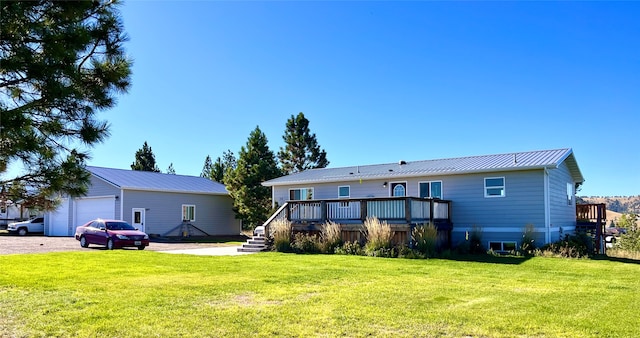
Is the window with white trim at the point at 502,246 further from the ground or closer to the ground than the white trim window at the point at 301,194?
closer to the ground

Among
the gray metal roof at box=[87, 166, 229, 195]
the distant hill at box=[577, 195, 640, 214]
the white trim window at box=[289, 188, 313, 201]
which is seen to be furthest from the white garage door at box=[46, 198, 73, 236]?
the distant hill at box=[577, 195, 640, 214]

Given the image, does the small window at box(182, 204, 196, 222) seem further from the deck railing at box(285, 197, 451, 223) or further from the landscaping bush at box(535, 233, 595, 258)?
the landscaping bush at box(535, 233, 595, 258)

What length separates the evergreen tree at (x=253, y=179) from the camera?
104 ft

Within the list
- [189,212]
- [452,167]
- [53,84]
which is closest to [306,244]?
[452,167]

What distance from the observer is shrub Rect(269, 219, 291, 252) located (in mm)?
18938

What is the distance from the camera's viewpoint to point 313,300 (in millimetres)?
7727

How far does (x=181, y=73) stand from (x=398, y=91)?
10440mm

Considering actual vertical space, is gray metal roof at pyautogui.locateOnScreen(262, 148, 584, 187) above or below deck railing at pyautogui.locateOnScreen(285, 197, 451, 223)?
above

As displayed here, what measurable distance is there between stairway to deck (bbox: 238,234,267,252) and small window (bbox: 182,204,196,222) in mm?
14108

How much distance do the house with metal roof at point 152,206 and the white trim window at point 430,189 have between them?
55.4 ft

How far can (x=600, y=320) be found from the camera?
6406 millimetres

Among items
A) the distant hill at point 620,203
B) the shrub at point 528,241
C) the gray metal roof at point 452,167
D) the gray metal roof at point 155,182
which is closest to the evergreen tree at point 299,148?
the gray metal roof at point 155,182

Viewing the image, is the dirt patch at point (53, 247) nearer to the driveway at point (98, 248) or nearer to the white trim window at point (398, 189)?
the driveway at point (98, 248)

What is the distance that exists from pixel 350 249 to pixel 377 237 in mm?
1173
